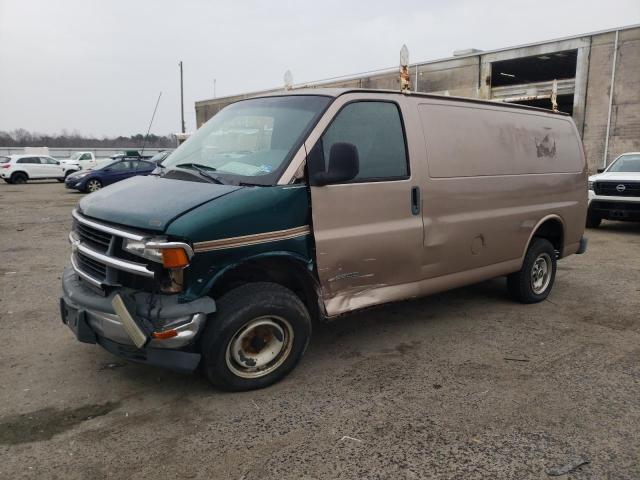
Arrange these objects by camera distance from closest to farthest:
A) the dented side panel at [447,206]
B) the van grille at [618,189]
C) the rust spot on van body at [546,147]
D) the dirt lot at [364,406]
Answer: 1. the dirt lot at [364,406]
2. the dented side panel at [447,206]
3. the rust spot on van body at [546,147]
4. the van grille at [618,189]

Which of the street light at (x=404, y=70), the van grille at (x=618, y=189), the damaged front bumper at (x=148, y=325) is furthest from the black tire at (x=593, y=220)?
the damaged front bumper at (x=148, y=325)

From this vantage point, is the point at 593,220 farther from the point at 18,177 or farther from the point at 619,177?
the point at 18,177

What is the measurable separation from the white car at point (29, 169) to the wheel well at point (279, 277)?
92.5 ft

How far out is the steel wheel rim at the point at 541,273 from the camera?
18.5ft

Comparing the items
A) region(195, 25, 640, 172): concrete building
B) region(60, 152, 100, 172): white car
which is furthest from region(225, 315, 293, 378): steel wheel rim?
region(60, 152, 100, 172): white car

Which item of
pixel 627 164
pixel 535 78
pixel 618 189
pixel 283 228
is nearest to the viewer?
pixel 283 228

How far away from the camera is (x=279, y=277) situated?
3.66 metres

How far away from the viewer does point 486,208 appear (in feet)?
15.5

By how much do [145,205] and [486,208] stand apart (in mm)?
3086

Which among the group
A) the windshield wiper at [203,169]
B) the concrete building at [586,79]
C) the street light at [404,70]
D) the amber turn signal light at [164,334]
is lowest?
the amber turn signal light at [164,334]

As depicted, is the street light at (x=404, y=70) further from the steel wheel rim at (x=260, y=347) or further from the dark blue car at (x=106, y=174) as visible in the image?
the dark blue car at (x=106, y=174)

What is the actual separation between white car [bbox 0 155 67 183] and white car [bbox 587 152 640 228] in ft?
87.6

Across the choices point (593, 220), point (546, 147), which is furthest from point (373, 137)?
point (593, 220)

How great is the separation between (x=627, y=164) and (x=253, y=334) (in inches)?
443
